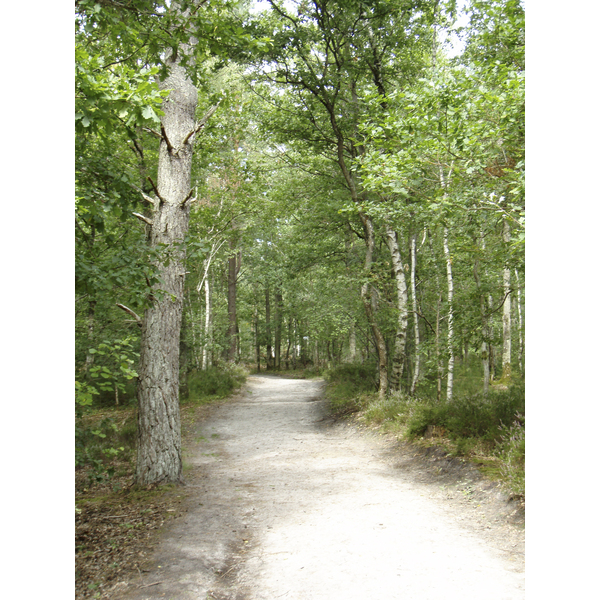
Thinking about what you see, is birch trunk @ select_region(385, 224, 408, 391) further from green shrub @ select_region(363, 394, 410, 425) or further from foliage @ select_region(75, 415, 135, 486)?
foliage @ select_region(75, 415, 135, 486)

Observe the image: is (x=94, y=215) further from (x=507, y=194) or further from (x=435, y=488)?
(x=435, y=488)

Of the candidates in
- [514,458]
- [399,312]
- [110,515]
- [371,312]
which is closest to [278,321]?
[371,312]

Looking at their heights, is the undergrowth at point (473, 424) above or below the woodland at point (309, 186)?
below

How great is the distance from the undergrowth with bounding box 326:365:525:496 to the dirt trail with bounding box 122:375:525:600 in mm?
341

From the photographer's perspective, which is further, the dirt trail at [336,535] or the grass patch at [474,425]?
the grass patch at [474,425]

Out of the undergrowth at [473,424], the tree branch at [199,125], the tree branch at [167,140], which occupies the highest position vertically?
the tree branch at [199,125]

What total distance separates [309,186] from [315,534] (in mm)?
10386

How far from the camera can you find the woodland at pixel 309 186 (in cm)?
377

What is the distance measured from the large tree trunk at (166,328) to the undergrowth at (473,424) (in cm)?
413

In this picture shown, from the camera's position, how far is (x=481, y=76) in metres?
5.04

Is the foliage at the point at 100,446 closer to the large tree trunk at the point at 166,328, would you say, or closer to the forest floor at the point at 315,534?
the large tree trunk at the point at 166,328

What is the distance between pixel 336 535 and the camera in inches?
165

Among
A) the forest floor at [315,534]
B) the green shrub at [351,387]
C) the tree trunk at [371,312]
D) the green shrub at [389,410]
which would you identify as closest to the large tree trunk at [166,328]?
the forest floor at [315,534]
